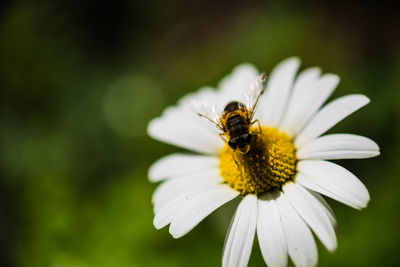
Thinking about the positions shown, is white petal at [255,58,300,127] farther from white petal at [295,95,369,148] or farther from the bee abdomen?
the bee abdomen

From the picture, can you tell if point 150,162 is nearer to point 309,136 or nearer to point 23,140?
point 23,140

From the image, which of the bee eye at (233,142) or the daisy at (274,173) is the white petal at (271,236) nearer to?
the daisy at (274,173)

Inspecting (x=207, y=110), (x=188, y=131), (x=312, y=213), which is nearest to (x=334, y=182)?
(x=312, y=213)

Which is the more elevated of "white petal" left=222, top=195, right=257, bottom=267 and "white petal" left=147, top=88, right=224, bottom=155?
"white petal" left=147, top=88, right=224, bottom=155

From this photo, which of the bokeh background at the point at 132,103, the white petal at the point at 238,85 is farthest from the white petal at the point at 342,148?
the bokeh background at the point at 132,103

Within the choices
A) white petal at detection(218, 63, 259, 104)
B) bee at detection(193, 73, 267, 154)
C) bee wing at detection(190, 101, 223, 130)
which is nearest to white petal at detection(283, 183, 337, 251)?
bee at detection(193, 73, 267, 154)

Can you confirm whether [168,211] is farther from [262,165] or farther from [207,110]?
[207,110]
